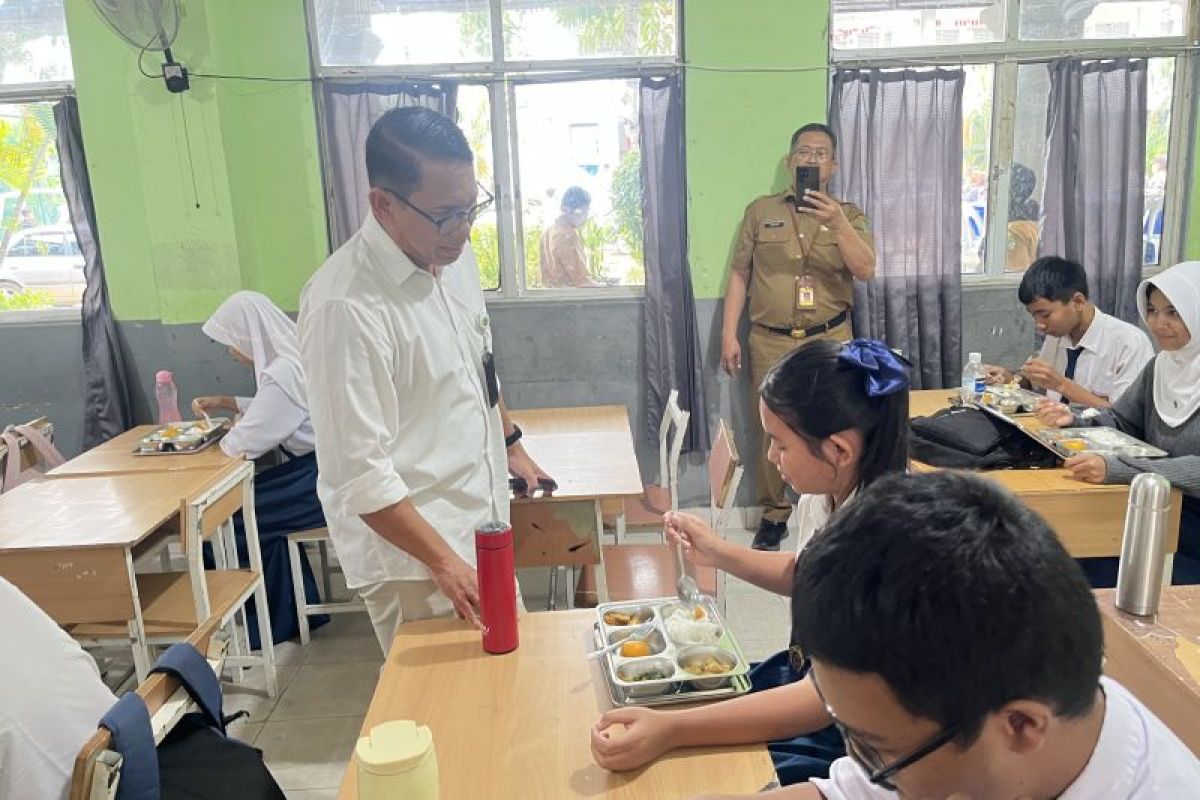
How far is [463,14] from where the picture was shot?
376cm

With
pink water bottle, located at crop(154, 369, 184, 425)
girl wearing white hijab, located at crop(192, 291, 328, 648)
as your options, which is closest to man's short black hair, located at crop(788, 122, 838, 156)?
girl wearing white hijab, located at crop(192, 291, 328, 648)

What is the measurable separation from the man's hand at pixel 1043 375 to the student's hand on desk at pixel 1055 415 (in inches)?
9.0

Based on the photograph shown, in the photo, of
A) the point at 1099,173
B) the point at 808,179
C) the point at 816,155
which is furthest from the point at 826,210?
the point at 1099,173

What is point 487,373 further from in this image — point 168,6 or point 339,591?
point 168,6

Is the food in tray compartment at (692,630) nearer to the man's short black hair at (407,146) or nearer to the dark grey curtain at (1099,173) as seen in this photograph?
the man's short black hair at (407,146)

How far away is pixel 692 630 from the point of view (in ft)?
4.57

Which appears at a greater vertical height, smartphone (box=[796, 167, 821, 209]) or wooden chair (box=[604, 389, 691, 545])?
smartphone (box=[796, 167, 821, 209])

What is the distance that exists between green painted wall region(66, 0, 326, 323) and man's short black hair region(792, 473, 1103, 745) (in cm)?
367

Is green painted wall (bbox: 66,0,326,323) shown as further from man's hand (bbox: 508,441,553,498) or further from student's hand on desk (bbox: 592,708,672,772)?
student's hand on desk (bbox: 592,708,672,772)

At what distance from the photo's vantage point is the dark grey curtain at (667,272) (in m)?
3.74

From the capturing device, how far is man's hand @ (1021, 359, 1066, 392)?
9.63ft

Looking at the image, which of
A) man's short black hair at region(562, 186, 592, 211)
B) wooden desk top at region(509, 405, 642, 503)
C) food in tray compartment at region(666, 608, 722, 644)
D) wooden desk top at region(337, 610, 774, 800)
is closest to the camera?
wooden desk top at region(337, 610, 774, 800)

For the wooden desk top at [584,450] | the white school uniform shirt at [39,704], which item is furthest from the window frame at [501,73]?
the white school uniform shirt at [39,704]

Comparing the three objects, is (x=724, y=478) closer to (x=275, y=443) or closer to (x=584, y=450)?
(x=584, y=450)
